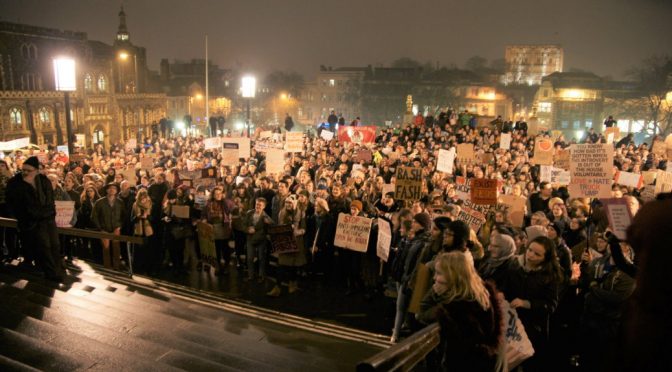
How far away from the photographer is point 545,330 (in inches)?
215

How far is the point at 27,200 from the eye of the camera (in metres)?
7.06

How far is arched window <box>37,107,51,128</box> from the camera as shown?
5550 centimetres

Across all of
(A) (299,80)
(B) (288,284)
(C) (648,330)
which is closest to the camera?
(C) (648,330)

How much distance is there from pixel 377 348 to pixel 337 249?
419cm

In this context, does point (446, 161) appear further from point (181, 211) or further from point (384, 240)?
point (181, 211)

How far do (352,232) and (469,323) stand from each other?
18.2 ft

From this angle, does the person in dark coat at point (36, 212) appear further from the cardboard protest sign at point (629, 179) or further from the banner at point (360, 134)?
the banner at point (360, 134)

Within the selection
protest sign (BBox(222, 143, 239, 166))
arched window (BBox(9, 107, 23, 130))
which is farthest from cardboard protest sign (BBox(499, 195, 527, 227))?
arched window (BBox(9, 107, 23, 130))

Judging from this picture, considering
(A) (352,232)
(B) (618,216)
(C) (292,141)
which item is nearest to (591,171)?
(B) (618,216)

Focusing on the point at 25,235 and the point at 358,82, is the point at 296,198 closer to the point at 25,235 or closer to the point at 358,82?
the point at 25,235

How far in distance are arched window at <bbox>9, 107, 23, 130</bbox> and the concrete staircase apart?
5425 centimetres

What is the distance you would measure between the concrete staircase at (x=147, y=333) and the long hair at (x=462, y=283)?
1.94m

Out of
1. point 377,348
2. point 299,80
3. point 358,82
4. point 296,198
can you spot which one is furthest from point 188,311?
point 299,80

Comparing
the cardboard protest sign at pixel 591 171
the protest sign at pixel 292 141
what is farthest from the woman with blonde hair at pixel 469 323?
the protest sign at pixel 292 141
